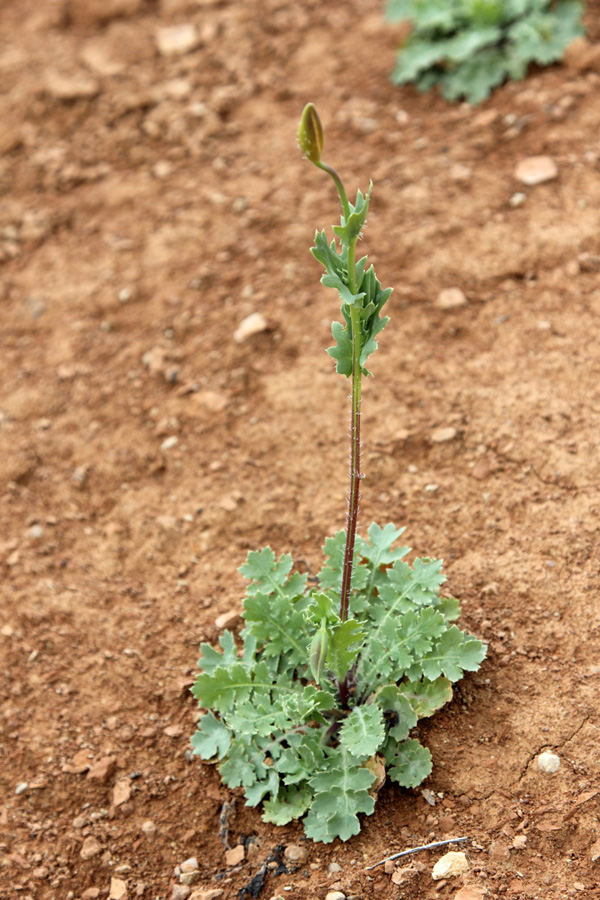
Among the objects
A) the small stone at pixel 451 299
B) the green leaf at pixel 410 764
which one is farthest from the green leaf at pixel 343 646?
the small stone at pixel 451 299

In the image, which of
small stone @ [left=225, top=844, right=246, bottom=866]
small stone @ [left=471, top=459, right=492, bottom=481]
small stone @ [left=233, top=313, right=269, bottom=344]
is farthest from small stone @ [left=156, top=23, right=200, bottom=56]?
small stone @ [left=225, top=844, right=246, bottom=866]

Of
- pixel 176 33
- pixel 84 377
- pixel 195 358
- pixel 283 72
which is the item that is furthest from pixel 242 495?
pixel 176 33

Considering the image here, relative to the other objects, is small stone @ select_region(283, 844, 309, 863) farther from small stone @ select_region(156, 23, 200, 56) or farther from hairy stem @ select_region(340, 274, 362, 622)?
small stone @ select_region(156, 23, 200, 56)

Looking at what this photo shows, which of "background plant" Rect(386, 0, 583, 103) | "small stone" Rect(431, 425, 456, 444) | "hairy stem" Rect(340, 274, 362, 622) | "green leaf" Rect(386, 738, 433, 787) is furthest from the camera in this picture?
"background plant" Rect(386, 0, 583, 103)

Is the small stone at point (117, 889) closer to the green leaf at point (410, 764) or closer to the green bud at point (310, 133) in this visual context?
the green leaf at point (410, 764)

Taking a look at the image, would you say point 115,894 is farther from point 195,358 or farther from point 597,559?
point 195,358
